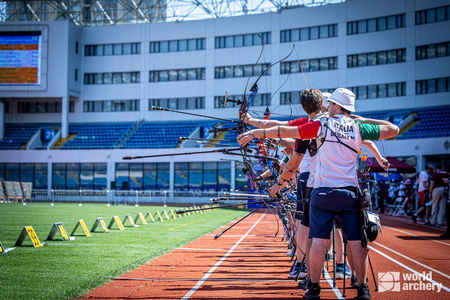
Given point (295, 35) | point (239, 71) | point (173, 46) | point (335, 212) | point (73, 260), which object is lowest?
point (73, 260)

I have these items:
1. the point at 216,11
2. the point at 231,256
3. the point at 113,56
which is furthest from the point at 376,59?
the point at 231,256

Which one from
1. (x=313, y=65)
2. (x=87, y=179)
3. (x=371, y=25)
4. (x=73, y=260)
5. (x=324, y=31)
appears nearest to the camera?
(x=73, y=260)

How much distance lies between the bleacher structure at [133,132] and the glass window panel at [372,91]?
5.25 feet

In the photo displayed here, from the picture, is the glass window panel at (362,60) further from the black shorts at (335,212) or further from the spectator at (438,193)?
the black shorts at (335,212)

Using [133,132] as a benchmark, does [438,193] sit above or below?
below

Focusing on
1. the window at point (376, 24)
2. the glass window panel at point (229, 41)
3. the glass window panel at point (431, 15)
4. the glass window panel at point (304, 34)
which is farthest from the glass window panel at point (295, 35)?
the glass window panel at point (431, 15)

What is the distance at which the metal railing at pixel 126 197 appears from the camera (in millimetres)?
38375

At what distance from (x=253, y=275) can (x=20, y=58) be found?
4601 cm

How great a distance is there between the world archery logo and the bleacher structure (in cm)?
3345

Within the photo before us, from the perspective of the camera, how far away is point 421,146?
3534 centimetres

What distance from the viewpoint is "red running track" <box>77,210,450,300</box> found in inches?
241

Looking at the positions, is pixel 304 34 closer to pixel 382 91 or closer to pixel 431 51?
pixel 382 91

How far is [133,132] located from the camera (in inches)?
1923

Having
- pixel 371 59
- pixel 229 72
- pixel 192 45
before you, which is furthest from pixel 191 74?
pixel 371 59
